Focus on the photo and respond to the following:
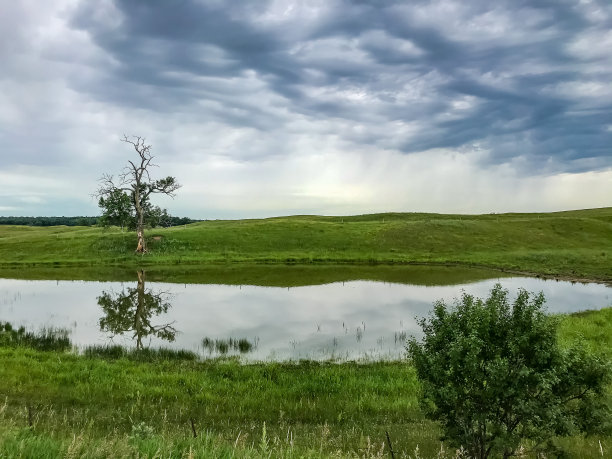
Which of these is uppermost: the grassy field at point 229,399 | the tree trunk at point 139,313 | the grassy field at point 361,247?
the grassy field at point 361,247

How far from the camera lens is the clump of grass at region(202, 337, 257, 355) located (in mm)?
21906

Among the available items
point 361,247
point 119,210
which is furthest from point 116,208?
point 361,247

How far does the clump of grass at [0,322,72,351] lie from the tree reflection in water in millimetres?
2421

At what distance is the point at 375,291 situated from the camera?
40.2 m

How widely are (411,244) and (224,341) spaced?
60089mm

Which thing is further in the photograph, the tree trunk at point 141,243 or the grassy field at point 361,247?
the tree trunk at point 141,243

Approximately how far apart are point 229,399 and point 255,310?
1663cm

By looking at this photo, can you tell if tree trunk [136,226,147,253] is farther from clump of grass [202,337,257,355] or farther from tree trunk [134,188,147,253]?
clump of grass [202,337,257,355]

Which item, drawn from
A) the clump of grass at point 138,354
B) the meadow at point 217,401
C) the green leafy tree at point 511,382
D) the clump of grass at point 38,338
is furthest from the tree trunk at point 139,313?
the green leafy tree at point 511,382

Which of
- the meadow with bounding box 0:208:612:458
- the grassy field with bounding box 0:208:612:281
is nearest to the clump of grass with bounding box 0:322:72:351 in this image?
the meadow with bounding box 0:208:612:458

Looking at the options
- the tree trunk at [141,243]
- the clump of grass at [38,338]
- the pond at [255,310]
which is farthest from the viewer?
the tree trunk at [141,243]

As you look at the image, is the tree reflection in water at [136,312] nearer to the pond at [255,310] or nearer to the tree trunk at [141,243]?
the pond at [255,310]

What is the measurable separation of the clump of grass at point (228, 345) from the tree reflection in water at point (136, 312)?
2656 mm

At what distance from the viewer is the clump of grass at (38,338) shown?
22.6m
